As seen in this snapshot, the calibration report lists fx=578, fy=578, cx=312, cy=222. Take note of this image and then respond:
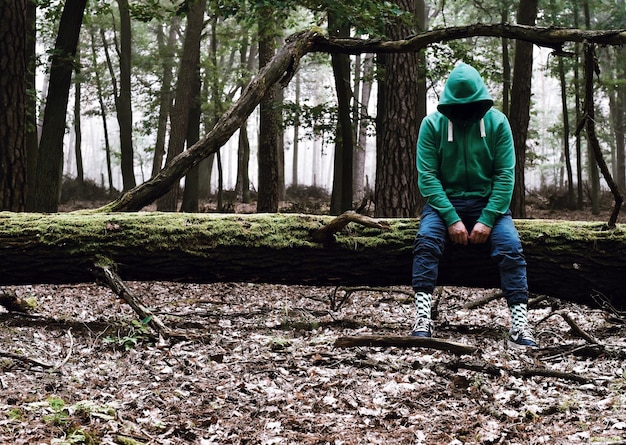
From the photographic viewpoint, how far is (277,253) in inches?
197

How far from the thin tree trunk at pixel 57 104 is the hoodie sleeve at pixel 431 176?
20.7ft

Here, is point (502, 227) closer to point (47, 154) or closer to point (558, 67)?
point (47, 154)

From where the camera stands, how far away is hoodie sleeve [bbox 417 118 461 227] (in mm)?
4539

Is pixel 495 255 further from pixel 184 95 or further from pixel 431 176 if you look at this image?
pixel 184 95

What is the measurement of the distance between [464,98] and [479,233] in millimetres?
1074

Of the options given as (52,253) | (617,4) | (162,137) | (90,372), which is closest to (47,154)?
(52,253)

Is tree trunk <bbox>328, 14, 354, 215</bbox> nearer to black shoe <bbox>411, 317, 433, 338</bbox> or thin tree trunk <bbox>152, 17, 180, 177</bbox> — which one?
black shoe <bbox>411, 317, 433, 338</bbox>

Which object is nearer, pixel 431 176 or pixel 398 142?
pixel 431 176

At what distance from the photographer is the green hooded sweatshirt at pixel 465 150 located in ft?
15.0

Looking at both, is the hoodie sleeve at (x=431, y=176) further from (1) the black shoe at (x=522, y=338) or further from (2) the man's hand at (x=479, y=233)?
(1) the black shoe at (x=522, y=338)

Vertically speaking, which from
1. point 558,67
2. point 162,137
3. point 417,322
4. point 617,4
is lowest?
point 417,322

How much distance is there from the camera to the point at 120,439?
270 centimetres

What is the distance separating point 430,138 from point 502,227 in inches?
36.4

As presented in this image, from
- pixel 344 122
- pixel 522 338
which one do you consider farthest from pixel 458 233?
pixel 344 122
